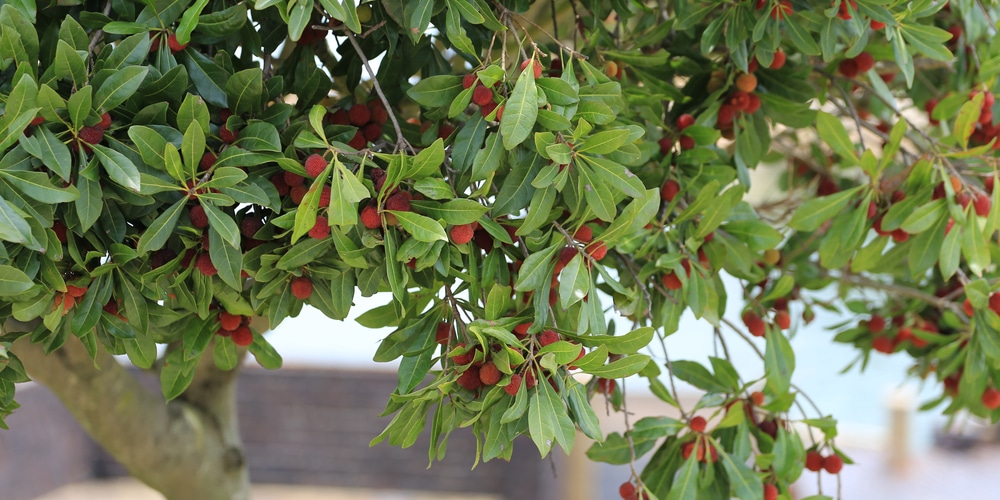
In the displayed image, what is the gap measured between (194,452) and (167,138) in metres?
0.77

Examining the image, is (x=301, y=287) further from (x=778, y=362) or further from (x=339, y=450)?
(x=339, y=450)

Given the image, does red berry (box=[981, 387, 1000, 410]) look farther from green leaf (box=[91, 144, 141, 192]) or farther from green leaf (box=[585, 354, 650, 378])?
green leaf (box=[91, 144, 141, 192])

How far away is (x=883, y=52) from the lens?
1.12m

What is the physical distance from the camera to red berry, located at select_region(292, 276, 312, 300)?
0.73 meters

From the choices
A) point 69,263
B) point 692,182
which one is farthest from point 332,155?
point 692,182

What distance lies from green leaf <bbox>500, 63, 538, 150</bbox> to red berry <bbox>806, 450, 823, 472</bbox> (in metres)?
0.74

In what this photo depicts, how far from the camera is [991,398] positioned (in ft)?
3.98

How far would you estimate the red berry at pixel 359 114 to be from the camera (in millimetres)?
849

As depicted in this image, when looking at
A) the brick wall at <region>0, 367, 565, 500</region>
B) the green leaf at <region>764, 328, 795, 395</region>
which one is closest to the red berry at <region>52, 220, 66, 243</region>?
the green leaf at <region>764, 328, 795, 395</region>

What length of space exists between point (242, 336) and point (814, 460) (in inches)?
31.2

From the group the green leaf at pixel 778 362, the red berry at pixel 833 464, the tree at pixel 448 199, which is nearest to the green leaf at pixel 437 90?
the tree at pixel 448 199

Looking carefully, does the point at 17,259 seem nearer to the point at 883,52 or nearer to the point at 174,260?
the point at 174,260

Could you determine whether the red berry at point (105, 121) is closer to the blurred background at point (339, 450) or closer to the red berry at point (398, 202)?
the red berry at point (398, 202)

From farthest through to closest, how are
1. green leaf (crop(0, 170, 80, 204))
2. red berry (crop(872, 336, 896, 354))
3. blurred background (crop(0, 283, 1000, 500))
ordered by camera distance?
blurred background (crop(0, 283, 1000, 500)), red berry (crop(872, 336, 896, 354)), green leaf (crop(0, 170, 80, 204))
